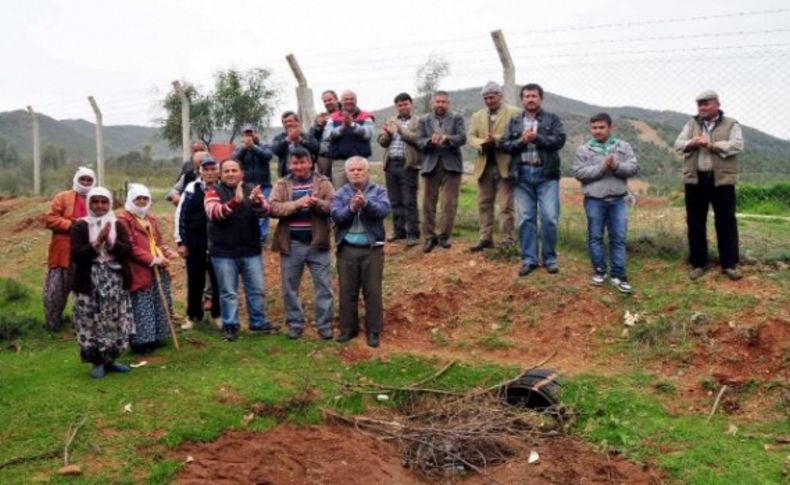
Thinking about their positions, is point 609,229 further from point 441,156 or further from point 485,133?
point 441,156

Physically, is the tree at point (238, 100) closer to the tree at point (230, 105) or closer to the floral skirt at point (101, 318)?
the tree at point (230, 105)

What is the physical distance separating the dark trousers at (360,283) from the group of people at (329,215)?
0.01 metres

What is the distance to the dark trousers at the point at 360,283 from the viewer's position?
711 cm

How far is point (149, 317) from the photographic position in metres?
6.91

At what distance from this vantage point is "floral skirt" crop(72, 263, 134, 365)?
6230 millimetres

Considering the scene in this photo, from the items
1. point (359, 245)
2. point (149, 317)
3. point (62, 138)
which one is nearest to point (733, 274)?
point (359, 245)

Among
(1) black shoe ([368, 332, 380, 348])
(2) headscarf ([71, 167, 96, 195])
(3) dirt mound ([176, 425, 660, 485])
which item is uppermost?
(2) headscarf ([71, 167, 96, 195])

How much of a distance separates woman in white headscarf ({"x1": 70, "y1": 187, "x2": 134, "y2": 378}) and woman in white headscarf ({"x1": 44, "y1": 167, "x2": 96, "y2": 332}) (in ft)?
4.42

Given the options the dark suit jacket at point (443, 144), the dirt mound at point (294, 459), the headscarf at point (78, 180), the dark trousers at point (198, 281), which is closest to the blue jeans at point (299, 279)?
the dark trousers at point (198, 281)

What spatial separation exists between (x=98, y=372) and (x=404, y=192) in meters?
4.22

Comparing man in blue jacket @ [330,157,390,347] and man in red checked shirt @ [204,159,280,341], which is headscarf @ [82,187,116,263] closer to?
man in red checked shirt @ [204,159,280,341]

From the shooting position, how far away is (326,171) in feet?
30.0

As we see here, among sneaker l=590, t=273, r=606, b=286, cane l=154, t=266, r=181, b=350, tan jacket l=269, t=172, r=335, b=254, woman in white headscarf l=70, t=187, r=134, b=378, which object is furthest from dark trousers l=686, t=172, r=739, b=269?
woman in white headscarf l=70, t=187, r=134, b=378

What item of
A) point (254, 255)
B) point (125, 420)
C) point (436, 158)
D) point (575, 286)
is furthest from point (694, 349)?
point (125, 420)
